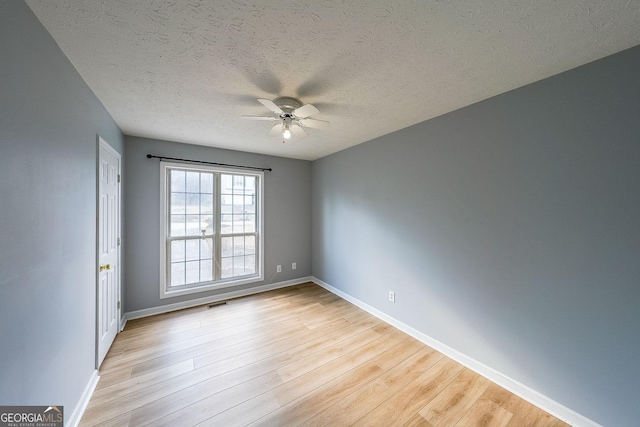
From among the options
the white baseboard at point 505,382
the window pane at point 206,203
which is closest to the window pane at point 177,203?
the window pane at point 206,203

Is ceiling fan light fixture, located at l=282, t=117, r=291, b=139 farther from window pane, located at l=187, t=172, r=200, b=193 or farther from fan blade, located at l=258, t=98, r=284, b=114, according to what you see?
window pane, located at l=187, t=172, r=200, b=193

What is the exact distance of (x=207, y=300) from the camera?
3465 mm

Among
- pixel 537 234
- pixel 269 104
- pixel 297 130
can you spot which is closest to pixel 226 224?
pixel 297 130

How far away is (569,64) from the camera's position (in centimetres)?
151

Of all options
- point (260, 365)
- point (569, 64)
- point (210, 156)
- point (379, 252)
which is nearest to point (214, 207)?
point (210, 156)

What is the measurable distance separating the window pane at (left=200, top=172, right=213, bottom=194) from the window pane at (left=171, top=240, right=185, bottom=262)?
2.79 feet

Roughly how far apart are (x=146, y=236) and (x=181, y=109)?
1890 mm

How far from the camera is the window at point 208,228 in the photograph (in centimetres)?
328

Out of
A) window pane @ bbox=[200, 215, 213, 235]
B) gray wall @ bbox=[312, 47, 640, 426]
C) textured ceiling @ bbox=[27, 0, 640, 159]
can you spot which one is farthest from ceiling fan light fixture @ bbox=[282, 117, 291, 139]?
window pane @ bbox=[200, 215, 213, 235]

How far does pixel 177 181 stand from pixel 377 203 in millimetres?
2929

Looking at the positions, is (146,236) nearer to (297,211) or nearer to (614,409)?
(297,211)

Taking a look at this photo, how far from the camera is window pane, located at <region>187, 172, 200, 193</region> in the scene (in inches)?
134

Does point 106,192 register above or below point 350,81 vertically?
below

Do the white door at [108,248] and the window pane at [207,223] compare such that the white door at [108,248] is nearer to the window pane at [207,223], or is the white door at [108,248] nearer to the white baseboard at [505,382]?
the window pane at [207,223]
